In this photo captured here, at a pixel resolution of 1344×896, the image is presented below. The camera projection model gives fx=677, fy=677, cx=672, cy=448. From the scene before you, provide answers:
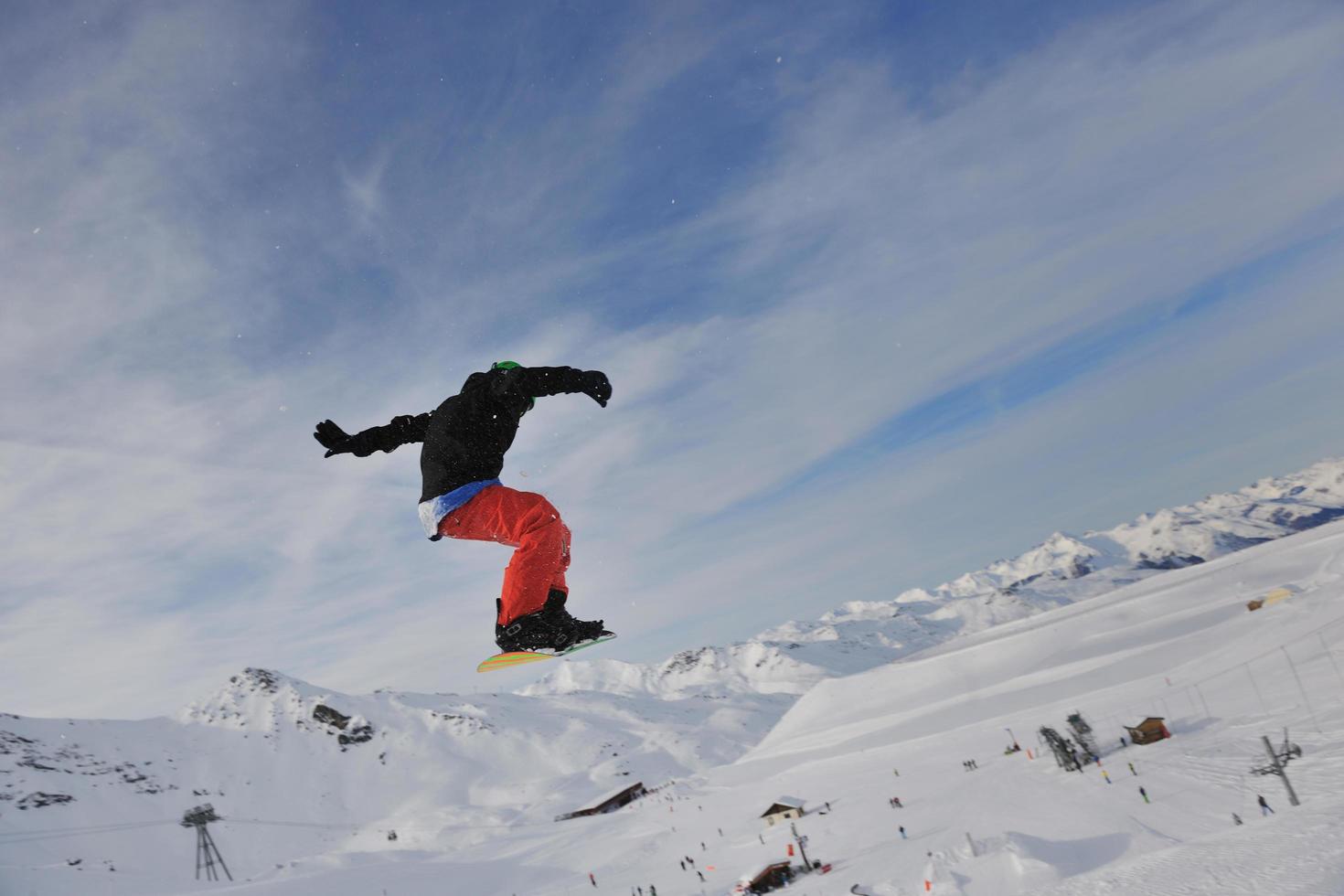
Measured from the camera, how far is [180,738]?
16612 cm

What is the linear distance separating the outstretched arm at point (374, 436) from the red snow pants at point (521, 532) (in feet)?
3.94

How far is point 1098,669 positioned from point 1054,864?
5765 centimetres

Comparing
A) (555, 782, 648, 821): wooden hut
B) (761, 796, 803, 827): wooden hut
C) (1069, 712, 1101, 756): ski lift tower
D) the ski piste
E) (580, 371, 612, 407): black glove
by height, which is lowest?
(555, 782, 648, 821): wooden hut

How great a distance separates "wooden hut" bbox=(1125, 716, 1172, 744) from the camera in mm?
38938

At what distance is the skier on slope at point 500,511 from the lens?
568 centimetres

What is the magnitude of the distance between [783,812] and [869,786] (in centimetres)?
737

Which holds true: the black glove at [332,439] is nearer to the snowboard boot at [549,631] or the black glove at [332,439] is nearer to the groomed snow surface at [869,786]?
the snowboard boot at [549,631]

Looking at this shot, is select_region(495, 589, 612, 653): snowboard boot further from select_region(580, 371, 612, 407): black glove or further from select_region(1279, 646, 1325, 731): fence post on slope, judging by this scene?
select_region(1279, 646, 1325, 731): fence post on slope

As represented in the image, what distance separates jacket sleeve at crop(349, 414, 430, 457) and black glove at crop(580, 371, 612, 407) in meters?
2.10

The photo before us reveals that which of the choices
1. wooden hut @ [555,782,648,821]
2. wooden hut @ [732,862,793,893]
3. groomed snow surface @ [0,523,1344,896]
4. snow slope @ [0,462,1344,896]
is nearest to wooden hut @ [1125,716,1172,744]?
groomed snow surface @ [0,523,1344,896]

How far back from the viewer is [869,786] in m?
47.5

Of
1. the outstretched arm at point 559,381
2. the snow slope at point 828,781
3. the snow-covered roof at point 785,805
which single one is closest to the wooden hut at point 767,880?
the snow slope at point 828,781

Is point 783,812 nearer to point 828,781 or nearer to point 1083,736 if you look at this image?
point 828,781

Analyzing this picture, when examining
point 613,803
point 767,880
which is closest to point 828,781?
point 767,880
